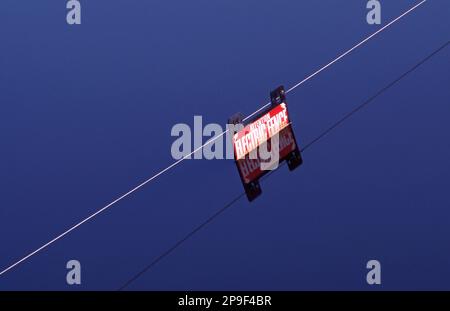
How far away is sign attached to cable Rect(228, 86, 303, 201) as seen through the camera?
91.4 inches

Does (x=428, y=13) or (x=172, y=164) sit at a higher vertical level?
(x=428, y=13)

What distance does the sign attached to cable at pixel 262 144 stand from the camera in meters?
2.32

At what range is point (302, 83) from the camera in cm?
305

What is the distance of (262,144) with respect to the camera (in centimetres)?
240

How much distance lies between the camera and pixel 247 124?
2.34 m

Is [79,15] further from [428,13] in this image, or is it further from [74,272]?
[428,13]
